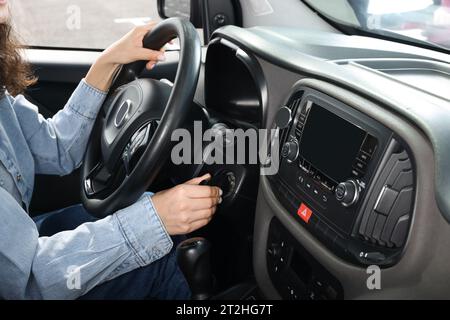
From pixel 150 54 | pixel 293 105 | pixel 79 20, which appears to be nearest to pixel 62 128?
pixel 150 54

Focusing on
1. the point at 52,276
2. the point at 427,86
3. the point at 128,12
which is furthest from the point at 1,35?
the point at 128,12

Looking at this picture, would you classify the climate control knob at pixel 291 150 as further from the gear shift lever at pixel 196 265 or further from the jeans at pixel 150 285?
the jeans at pixel 150 285

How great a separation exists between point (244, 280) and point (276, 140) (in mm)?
396

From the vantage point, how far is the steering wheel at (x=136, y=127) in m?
0.95

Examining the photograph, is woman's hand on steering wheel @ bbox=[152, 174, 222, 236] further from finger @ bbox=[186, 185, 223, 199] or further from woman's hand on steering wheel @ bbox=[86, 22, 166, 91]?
woman's hand on steering wheel @ bbox=[86, 22, 166, 91]

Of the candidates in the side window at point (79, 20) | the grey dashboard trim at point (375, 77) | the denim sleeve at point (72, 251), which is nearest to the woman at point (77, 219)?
the denim sleeve at point (72, 251)

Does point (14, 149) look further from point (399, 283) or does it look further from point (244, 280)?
point (399, 283)

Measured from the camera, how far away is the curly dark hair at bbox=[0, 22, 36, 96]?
3.86ft

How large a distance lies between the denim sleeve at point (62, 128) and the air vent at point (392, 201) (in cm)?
78

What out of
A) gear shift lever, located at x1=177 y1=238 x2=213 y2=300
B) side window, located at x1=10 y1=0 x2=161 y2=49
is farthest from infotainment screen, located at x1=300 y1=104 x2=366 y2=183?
side window, located at x1=10 y1=0 x2=161 y2=49

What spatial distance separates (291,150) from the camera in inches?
40.3

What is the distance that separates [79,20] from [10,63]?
1730mm

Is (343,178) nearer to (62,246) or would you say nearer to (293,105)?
(293,105)
